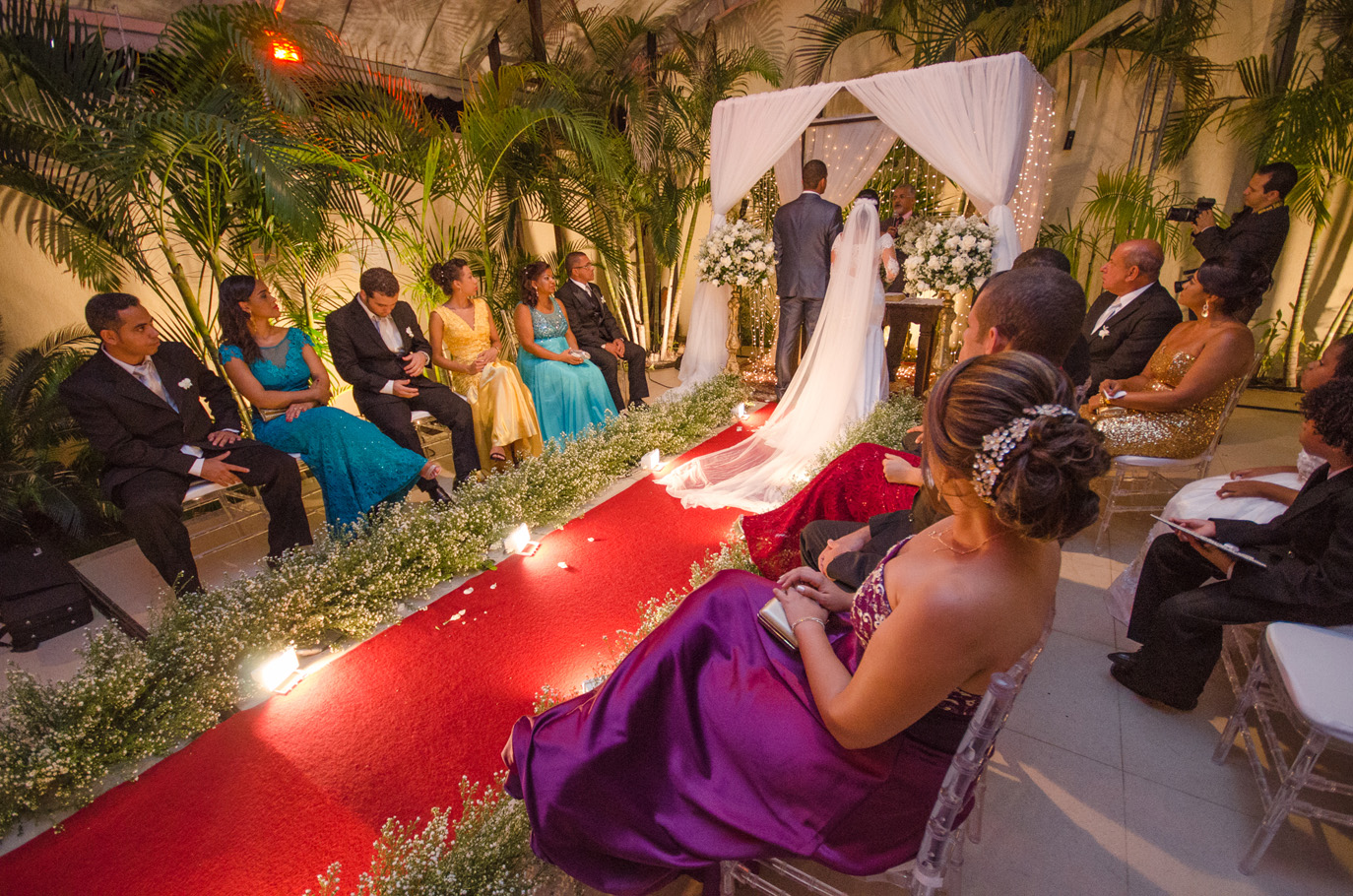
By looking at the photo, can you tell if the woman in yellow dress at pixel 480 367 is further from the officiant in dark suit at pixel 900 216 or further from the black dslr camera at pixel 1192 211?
the black dslr camera at pixel 1192 211

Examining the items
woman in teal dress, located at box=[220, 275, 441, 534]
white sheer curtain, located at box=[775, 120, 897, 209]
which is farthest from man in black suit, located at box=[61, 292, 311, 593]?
white sheer curtain, located at box=[775, 120, 897, 209]

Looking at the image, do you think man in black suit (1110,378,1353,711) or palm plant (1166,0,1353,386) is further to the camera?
palm plant (1166,0,1353,386)

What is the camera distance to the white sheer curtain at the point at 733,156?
223 inches

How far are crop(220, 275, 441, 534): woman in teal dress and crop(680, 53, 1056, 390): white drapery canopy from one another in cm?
339

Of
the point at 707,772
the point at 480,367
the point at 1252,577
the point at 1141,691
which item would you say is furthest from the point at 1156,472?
the point at 480,367

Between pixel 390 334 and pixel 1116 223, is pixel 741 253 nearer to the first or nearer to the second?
pixel 390 334

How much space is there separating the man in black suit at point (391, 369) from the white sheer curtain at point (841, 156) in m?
4.58

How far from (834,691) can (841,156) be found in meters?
7.28

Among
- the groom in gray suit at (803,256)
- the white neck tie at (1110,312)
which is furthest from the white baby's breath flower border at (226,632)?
the white neck tie at (1110,312)

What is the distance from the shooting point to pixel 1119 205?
5902mm

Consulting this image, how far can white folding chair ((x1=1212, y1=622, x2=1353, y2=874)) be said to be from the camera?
1690mm

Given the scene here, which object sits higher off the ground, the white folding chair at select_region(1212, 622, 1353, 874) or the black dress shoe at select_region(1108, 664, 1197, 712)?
the white folding chair at select_region(1212, 622, 1353, 874)

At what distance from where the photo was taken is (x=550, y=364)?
510 centimetres

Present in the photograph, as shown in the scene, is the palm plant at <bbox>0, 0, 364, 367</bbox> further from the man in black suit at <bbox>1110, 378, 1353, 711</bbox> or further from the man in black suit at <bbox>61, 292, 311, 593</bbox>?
the man in black suit at <bbox>1110, 378, 1353, 711</bbox>
